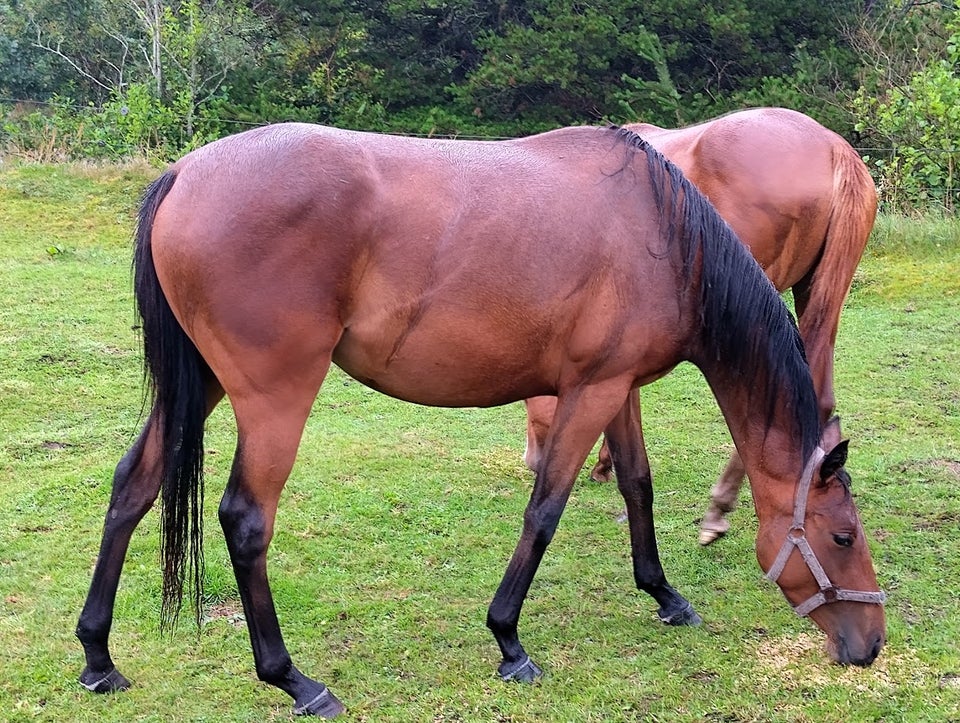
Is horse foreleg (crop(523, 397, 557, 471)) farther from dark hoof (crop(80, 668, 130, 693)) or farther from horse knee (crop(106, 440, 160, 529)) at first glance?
dark hoof (crop(80, 668, 130, 693))

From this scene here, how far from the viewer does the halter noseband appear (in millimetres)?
2934

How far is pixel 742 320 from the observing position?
3.03 meters

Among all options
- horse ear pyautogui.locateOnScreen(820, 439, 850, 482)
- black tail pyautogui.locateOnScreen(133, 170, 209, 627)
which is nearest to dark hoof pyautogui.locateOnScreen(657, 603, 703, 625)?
horse ear pyautogui.locateOnScreen(820, 439, 850, 482)

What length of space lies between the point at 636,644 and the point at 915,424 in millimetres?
3257

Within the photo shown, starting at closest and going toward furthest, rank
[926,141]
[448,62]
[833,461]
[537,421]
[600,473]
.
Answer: [833,461] → [537,421] → [600,473] → [926,141] → [448,62]

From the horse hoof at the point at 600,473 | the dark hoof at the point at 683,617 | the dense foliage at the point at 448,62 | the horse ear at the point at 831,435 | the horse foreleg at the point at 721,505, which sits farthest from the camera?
the dense foliage at the point at 448,62

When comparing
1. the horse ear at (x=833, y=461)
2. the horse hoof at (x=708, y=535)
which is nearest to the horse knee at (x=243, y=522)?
the horse ear at (x=833, y=461)

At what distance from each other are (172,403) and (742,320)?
192 centimetres

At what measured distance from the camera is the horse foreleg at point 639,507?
3.51 metres

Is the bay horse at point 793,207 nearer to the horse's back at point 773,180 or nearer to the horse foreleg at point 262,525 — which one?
the horse's back at point 773,180

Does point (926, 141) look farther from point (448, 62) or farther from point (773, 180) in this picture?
point (448, 62)

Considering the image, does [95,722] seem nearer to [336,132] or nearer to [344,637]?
[344,637]

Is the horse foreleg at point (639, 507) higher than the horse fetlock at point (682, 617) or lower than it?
higher

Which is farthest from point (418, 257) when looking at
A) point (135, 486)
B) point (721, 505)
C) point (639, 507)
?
point (721, 505)
